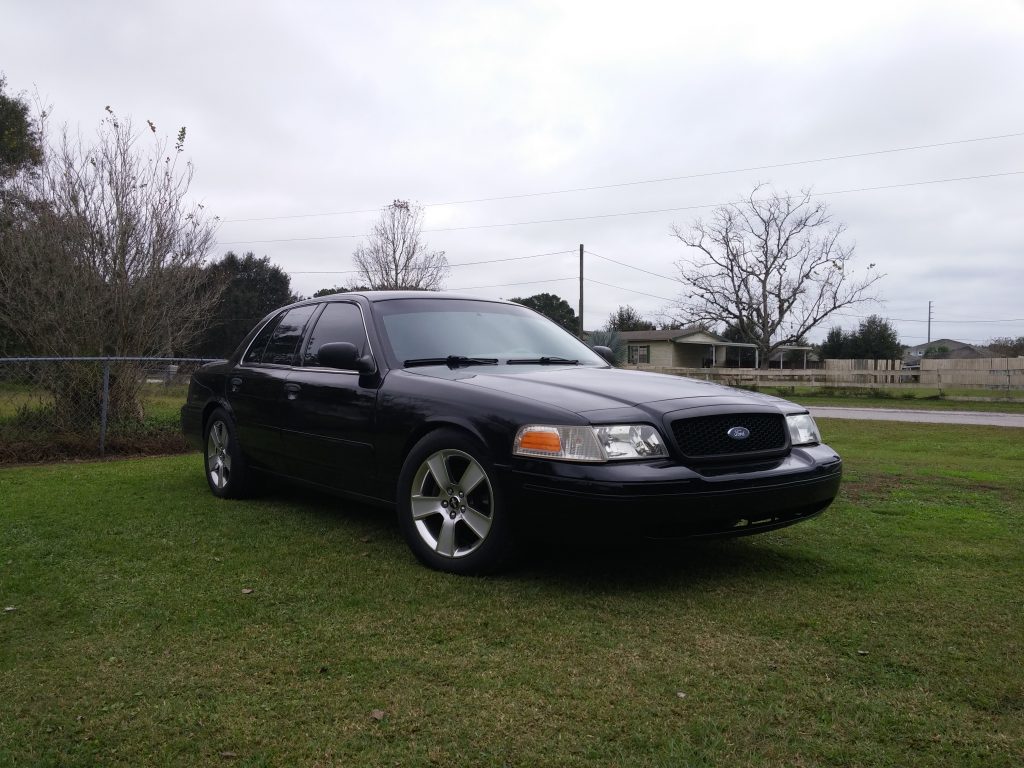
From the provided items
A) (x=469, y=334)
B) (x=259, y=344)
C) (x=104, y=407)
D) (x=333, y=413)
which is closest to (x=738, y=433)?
(x=469, y=334)

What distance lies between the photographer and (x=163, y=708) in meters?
2.59

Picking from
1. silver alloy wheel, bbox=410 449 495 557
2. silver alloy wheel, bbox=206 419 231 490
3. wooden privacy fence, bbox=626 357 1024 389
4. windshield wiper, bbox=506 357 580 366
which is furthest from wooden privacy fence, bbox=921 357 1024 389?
silver alloy wheel, bbox=410 449 495 557

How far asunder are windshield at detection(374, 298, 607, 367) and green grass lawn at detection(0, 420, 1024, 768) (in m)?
1.18

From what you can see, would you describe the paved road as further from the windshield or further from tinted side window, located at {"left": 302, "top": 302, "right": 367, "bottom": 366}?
tinted side window, located at {"left": 302, "top": 302, "right": 367, "bottom": 366}

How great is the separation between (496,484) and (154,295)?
28.3ft

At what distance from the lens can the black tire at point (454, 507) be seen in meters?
3.82

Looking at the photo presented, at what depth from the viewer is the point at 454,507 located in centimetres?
404

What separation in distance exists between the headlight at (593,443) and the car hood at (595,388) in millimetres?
124

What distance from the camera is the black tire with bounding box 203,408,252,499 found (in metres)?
6.00

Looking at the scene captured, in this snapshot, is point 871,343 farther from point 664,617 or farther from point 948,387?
point 664,617

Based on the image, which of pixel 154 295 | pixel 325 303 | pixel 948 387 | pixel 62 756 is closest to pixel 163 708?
pixel 62 756

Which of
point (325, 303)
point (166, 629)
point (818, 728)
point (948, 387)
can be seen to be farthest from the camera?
point (948, 387)

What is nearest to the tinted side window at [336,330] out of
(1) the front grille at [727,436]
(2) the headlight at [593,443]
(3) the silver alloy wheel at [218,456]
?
(3) the silver alloy wheel at [218,456]

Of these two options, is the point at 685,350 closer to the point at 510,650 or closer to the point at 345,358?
the point at 345,358
